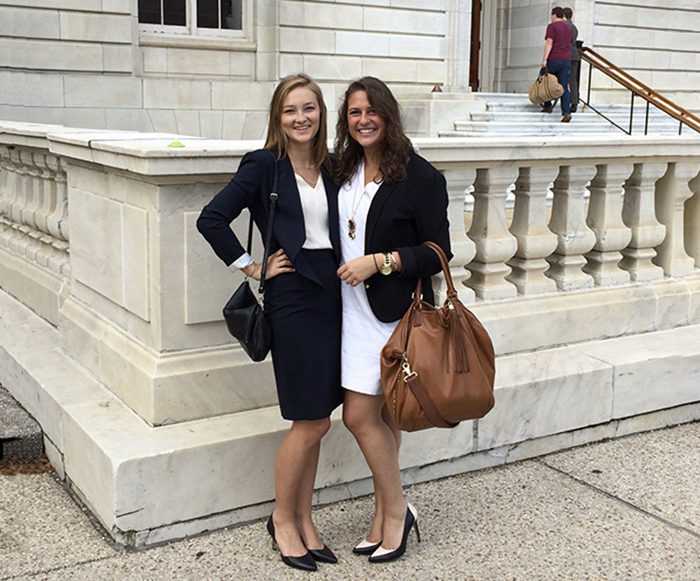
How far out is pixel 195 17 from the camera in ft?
51.5

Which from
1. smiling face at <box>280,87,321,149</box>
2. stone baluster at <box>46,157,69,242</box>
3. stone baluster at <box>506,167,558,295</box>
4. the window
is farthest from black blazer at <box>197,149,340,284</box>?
the window

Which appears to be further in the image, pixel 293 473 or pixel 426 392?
pixel 293 473

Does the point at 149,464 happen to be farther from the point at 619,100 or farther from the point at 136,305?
the point at 619,100

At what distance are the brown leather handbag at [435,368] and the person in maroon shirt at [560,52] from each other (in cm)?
1424

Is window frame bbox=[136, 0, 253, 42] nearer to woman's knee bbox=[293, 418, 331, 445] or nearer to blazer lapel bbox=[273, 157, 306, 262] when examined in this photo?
blazer lapel bbox=[273, 157, 306, 262]

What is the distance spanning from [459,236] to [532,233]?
0.46m

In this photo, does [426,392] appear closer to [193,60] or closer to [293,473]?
[293,473]

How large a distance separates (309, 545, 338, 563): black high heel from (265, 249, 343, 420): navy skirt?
1.70 ft

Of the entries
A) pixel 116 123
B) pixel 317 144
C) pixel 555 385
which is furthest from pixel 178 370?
pixel 116 123

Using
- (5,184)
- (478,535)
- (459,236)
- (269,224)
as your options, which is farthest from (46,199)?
(478,535)

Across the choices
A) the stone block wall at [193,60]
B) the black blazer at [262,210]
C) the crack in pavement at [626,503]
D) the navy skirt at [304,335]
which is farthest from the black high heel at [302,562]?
the stone block wall at [193,60]

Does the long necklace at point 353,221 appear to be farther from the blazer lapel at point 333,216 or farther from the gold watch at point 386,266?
Result: the gold watch at point 386,266

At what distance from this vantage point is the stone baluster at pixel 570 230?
14.4 ft

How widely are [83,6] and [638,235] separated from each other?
38.6ft
